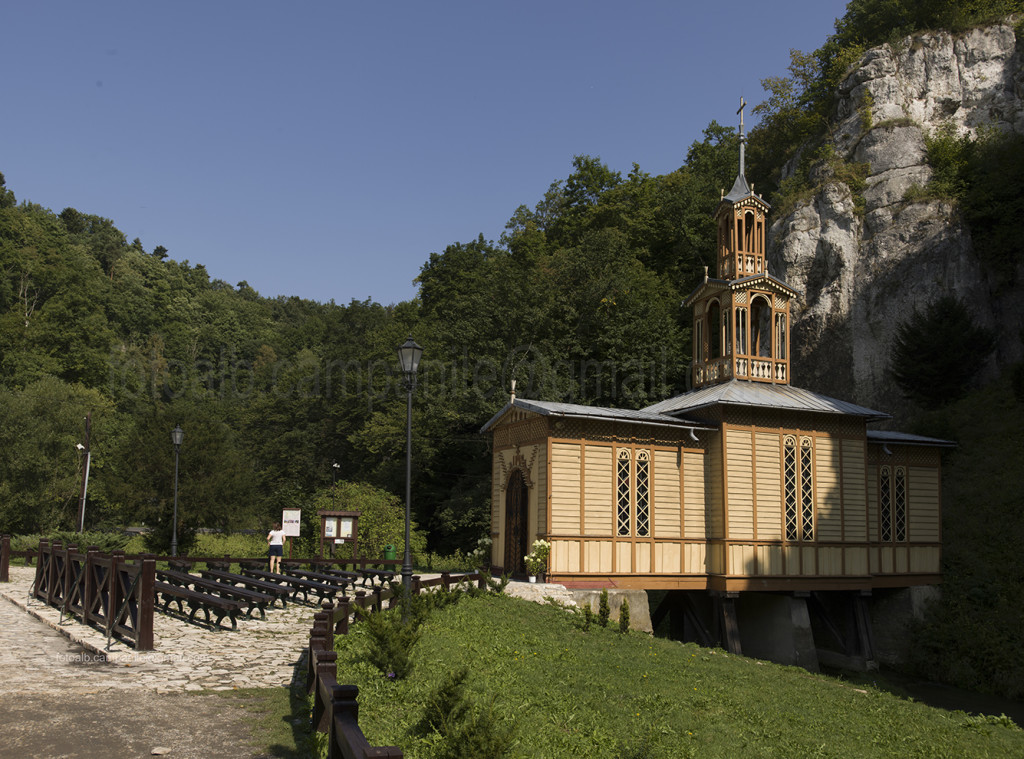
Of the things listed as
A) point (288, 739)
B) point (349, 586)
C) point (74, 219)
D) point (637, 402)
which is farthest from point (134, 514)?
point (74, 219)

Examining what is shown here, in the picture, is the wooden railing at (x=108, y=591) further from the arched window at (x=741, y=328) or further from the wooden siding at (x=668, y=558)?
the arched window at (x=741, y=328)

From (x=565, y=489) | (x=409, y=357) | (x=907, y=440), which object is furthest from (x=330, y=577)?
(x=907, y=440)

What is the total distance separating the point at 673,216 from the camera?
159ft

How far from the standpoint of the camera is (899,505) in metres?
22.3

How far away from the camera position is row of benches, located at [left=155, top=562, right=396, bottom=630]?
44.0ft

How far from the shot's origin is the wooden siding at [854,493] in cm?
2089

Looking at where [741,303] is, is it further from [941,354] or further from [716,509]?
[941,354]

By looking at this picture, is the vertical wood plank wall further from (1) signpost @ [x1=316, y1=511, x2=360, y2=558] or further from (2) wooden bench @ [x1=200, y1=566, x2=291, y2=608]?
(1) signpost @ [x1=316, y1=511, x2=360, y2=558]

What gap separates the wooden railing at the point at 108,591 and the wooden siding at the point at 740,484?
1285 centimetres

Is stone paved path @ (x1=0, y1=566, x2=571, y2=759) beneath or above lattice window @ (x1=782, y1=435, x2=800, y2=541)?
beneath

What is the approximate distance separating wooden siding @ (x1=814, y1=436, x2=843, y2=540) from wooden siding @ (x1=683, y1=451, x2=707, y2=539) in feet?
9.85

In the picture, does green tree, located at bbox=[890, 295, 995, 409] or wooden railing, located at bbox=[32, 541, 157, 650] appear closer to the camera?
wooden railing, located at bbox=[32, 541, 157, 650]

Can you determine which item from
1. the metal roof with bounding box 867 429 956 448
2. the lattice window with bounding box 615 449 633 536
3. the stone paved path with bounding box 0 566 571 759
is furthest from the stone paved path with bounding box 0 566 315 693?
the metal roof with bounding box 867 429 956 448

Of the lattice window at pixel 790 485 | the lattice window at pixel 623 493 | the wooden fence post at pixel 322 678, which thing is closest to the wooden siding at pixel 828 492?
the lattice window at pixel 790 485
